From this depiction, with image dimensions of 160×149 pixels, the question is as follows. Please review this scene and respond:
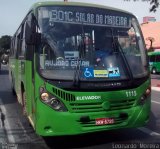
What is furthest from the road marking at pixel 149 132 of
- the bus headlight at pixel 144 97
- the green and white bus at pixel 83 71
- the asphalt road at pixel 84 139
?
the bus headlight at pixel 144 97

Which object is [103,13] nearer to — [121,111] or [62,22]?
[62,22]

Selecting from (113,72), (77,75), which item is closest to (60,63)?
(77,75)

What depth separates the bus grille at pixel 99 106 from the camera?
6863mm

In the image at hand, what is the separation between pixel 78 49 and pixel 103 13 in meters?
1.05

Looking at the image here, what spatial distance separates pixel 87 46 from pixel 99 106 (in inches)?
46.9

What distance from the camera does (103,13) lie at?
7.70 meters

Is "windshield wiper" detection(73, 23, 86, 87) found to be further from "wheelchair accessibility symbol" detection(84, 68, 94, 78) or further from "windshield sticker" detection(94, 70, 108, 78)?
"windshield sticker" detection(94, 70, 108, 78)

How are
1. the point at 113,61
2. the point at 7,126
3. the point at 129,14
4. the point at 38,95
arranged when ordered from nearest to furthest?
the point at 38,95, the point at 113,61, the point at 129,14, the point at 7,126

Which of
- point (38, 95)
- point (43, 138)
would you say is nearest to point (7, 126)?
point (43, 138)

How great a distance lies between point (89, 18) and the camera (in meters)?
7.52

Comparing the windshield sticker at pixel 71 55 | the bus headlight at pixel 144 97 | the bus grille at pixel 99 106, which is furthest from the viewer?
the bus headlight at pixel 144 97

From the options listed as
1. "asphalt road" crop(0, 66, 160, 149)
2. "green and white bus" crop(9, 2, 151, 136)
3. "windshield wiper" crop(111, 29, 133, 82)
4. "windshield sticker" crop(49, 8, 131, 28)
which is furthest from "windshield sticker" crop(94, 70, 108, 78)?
"asphalt road" crop(0, 66, 160, 149)

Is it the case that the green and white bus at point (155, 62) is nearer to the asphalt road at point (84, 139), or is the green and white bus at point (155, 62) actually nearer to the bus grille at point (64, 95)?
the asphalt road at point (84, 139)

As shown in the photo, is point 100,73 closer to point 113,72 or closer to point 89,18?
point 113,72
